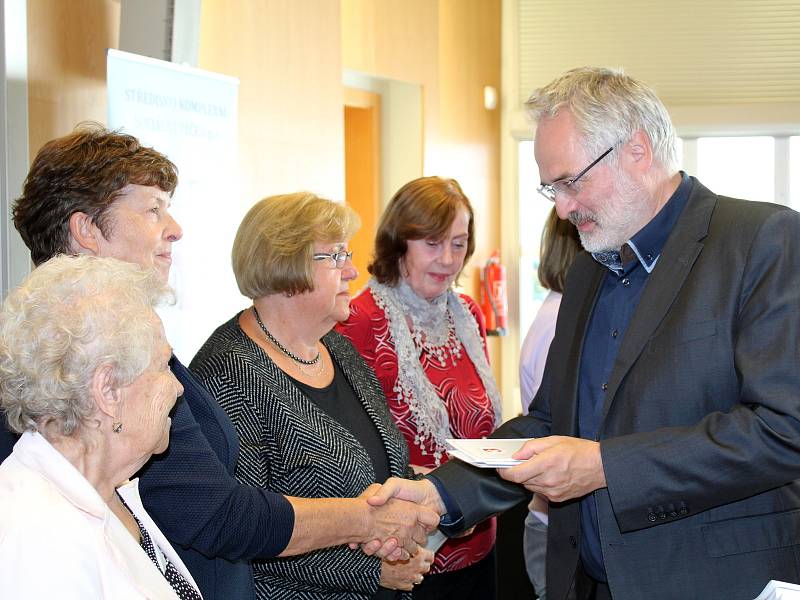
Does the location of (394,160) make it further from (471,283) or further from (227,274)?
(227,274)

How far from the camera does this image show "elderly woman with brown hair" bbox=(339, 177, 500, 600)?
314cm

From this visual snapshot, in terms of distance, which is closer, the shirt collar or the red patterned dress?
the shirt collar

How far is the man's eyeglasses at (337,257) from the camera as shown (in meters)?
2.62

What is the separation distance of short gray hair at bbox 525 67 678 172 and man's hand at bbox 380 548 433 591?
3.93 feet

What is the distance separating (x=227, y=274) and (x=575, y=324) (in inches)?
76.7

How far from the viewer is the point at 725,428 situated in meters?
1.93

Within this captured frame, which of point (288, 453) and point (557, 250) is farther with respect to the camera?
point (557, 250)

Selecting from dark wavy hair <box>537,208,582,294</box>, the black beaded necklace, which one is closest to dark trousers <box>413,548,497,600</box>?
the black beaded necklace

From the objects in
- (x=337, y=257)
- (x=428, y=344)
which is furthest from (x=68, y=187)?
(x=428, y=344)

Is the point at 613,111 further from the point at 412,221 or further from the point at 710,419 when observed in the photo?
the point at 412,221

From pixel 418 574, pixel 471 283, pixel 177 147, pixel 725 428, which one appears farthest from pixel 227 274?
pixel 471 283

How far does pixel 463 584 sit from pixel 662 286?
146 cm

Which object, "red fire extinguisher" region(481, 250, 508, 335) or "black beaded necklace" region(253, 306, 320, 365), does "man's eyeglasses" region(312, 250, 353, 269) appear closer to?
"black beaded necklace" region(253, 306, 320, 365)

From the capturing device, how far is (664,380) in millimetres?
2004
